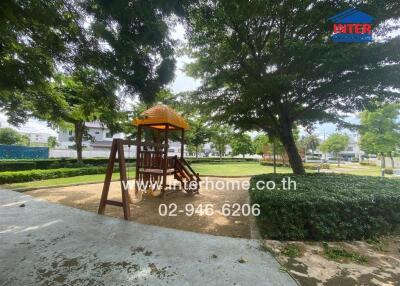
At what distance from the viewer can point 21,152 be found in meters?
26.5

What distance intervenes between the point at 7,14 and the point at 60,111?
5718mm

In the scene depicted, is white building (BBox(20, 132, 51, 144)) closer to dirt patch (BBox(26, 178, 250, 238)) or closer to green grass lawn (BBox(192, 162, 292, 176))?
green grass lawn (BBox(192, 162, 292, 176))

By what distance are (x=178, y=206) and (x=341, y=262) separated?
14.1ft

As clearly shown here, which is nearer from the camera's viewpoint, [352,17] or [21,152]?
[352,17]

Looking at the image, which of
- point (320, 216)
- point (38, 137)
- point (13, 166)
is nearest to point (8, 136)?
point (38, 137)

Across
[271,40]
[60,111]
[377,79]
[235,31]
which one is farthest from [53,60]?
[377,79]

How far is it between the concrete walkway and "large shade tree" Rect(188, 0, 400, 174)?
4327mm

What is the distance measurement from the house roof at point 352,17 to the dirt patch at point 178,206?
6.14m

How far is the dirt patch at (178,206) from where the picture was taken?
4.74 metres

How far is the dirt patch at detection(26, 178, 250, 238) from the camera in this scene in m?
4.74

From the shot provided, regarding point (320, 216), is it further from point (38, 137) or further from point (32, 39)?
point (38, 137)

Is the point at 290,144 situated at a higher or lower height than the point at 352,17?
lower

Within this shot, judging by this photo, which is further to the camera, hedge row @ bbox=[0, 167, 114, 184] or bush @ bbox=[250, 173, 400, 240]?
hedge row @ bbox=[0, 167, 114, 184]

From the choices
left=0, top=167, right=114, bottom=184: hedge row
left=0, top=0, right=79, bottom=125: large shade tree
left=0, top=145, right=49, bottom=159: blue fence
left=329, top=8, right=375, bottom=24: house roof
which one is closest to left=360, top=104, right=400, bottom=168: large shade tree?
left=329, top=8, right=375, bottom=24: house roof
